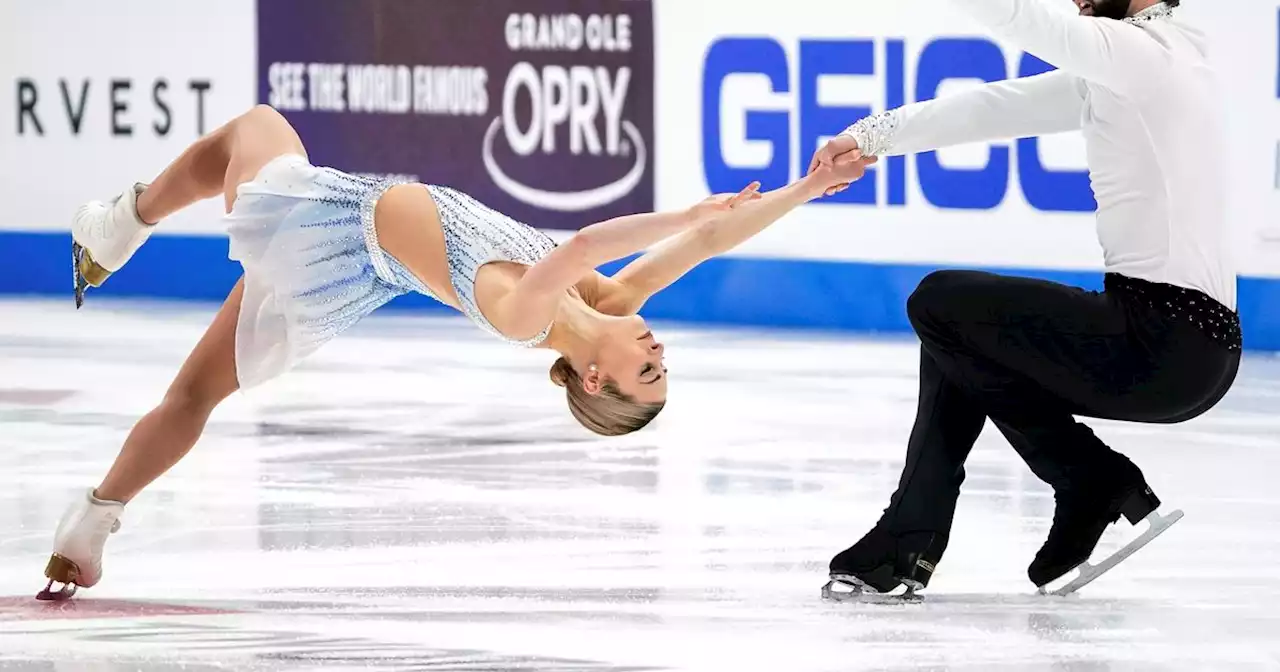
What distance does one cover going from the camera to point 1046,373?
3.15m

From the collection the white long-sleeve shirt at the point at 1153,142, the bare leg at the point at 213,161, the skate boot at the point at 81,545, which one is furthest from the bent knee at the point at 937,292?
the skate boot at the point at 81,545

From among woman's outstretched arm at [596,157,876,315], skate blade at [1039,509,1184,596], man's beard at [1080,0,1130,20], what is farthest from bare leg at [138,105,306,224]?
skate blade at [1039,509,1184,596]

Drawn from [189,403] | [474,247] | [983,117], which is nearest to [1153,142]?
[983,117]

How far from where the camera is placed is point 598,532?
386cm

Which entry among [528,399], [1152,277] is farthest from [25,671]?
[528,399]

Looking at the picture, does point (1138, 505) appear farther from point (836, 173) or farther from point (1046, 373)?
point (836, 173)

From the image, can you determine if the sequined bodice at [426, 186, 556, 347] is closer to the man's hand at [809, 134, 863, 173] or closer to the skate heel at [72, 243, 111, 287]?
the man's hand at [809, 134, 863, 173]

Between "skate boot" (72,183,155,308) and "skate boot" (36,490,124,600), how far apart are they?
501 mm

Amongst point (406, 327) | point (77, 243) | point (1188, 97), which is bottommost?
point (406, 327)

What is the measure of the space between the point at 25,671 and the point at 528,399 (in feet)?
9.56

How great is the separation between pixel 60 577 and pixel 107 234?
701mm

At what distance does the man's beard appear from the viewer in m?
3.14

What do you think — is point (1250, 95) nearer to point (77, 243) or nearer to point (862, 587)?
point (862, 587)

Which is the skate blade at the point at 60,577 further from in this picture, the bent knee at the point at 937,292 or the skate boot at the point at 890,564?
the bent knee at the point at 937,292
